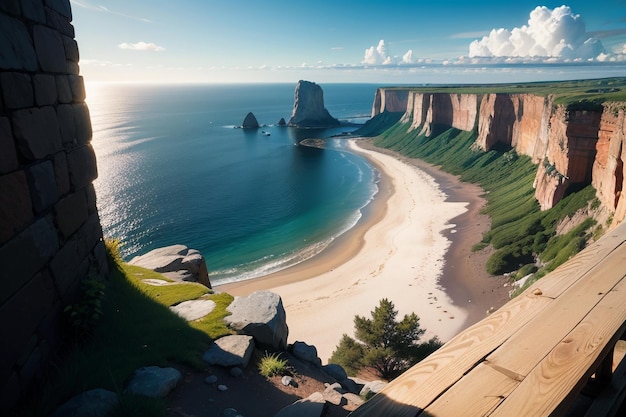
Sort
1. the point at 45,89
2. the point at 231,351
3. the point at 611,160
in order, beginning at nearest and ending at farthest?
the point at 45,89, the point at 231,351, the point at 611,160

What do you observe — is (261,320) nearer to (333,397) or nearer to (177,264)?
(333,397)

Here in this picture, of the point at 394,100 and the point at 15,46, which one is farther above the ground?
the point at 15,46

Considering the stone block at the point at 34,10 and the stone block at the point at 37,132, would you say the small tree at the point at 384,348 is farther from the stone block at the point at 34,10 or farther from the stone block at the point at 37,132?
the stone block at the point at 34,10

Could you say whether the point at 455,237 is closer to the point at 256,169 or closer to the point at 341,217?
the point at 341,217

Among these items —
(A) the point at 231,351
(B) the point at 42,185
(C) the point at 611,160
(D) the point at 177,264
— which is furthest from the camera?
(C) the point at 611,160

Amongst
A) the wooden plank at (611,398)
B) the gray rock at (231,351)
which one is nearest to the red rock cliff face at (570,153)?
the gray rock at (231,351)

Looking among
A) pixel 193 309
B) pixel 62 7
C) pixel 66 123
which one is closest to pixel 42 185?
pixel 66 123

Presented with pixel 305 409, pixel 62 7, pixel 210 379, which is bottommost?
pixel 210 379

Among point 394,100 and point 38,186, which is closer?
point 38,186
